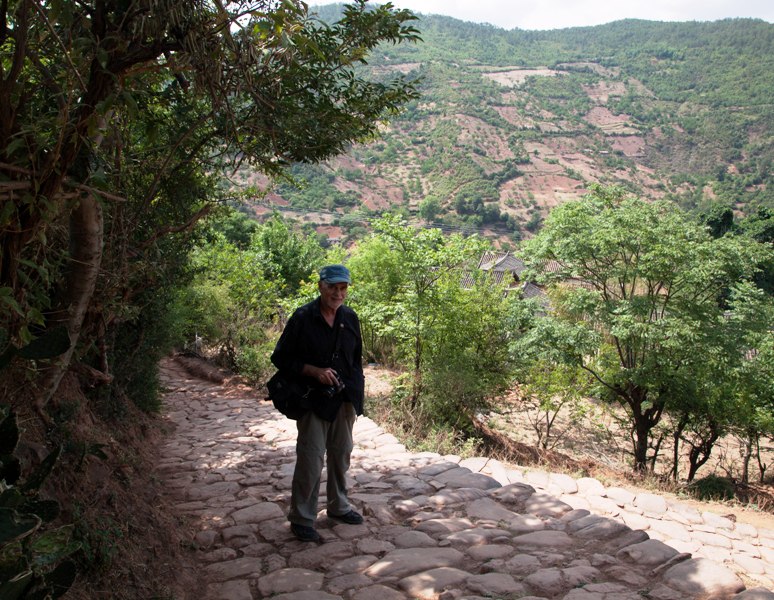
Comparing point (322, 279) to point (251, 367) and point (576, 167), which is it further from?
point (576, 167)

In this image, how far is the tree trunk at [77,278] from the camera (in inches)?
129

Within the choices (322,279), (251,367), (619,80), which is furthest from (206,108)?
(619,80)

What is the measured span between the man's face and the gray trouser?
0.68m

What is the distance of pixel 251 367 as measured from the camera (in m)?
10.3

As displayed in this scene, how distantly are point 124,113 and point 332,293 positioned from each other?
1696 mm

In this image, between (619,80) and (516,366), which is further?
(619,80)

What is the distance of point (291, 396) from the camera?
12.8ft

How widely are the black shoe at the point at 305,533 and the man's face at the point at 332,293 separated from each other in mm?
1433

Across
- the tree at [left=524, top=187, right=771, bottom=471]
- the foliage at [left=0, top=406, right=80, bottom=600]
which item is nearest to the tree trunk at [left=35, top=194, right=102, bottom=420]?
the foliage at [left=0, top=406, right=80, bottom=600]

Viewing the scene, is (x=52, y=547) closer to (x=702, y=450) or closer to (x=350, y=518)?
(x=350, y=518)

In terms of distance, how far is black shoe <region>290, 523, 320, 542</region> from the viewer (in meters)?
3.90

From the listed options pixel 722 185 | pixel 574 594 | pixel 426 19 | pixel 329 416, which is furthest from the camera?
pixel 426 19

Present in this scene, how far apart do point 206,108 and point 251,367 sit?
5815 mm

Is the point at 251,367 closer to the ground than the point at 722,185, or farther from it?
Result: closer to the ground
